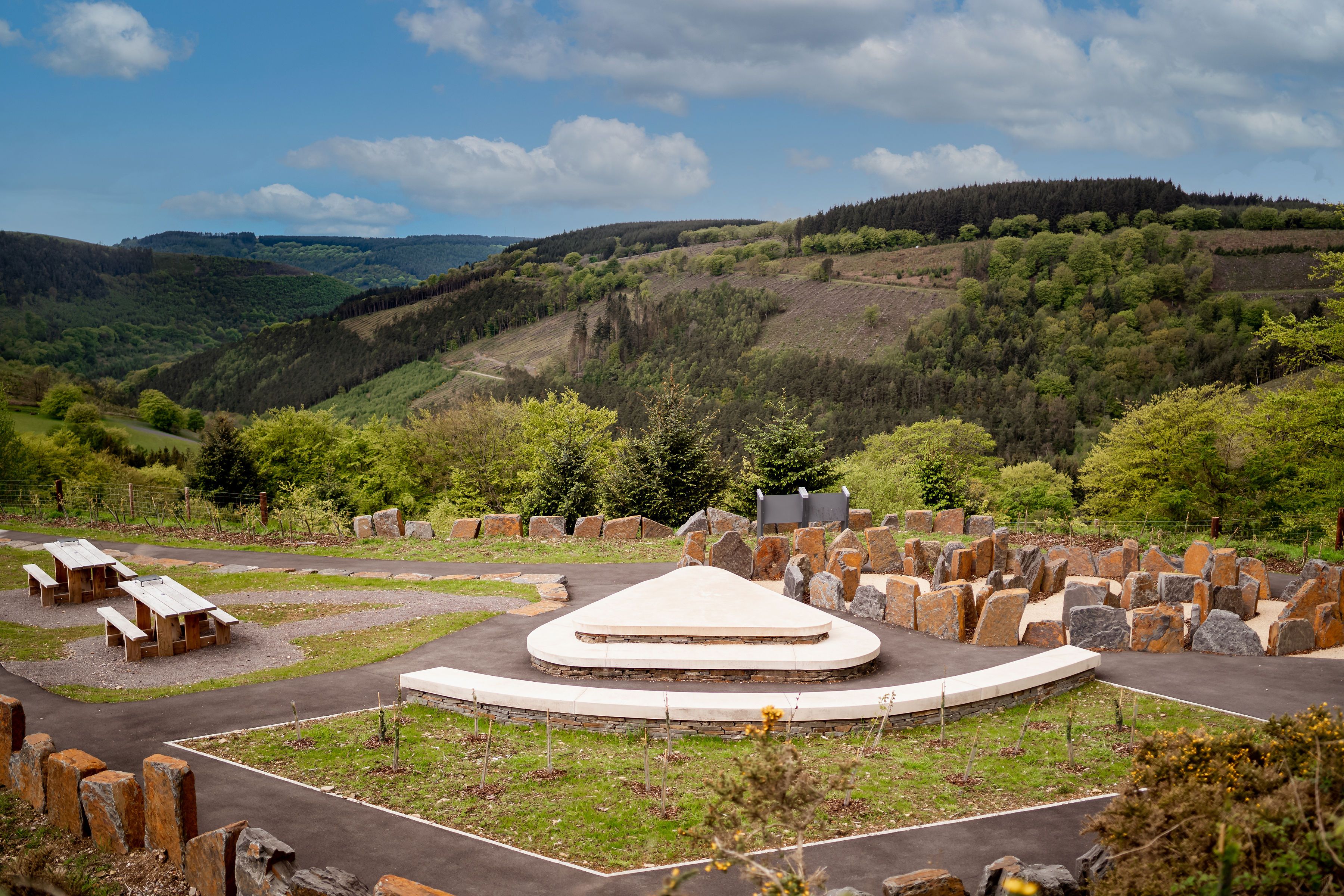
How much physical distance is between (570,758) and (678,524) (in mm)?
16485

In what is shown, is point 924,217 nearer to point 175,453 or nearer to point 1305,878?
point 175,453

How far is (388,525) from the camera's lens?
23516 mm

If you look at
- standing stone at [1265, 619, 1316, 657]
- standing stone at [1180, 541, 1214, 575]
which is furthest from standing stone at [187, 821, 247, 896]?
standing stone at [1180, 541, 1214, 575]

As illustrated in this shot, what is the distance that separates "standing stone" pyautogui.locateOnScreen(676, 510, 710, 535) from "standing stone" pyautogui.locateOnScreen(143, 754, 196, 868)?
16407 millimetres

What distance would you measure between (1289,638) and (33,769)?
1545 cm

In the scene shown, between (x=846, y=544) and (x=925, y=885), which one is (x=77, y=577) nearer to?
(x=846, y=544)

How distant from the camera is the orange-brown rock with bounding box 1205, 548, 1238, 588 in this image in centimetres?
1423

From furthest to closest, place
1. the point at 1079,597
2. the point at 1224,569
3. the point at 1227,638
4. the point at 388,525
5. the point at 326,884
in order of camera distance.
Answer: the point at 388,525
the point at 1224,569
the point at 1079,597
the point at 1227,638
the point at 326,884

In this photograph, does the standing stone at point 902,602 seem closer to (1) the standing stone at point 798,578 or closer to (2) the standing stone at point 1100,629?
(1) the standing stone at point 798,578

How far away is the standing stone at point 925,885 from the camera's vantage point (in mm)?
5410

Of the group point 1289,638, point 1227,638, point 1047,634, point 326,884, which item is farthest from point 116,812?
point 1289,638

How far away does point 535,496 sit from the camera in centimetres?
2580

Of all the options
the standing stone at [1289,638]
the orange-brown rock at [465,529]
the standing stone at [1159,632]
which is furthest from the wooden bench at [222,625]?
the standing stone at [1289,638]

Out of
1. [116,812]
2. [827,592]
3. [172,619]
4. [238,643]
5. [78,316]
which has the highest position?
[78,316]
